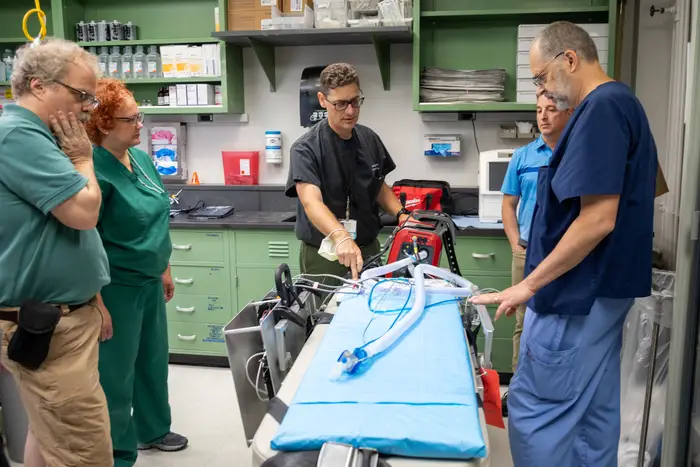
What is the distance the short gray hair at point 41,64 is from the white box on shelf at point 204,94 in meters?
2.07

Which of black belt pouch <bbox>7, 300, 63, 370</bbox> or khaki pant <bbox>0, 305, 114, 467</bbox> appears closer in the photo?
black belt pouch <bbox>7, 300, 63, 370</bbox>

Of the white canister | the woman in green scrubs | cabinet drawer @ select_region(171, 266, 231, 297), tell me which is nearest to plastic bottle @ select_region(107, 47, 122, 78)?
the white canister

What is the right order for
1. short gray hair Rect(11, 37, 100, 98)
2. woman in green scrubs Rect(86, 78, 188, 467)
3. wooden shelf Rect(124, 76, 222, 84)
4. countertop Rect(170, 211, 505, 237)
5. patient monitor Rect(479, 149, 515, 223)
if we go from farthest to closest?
wooden shelf Rect(124, 76, 222, 84) → patient monitor Rect(479, 149, 515, 223) → countertop Rect(170, 211, 505, 237) → woman in green scrubs Rect(86, 78, 188, 467) → short gray hair Rect(11, 37, 100, 98)

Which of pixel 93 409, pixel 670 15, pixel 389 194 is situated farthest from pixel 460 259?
pixel 93 409

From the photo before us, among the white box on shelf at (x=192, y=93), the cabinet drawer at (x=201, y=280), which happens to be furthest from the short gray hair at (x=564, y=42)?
the white box on shelf at (x=192, y=93)

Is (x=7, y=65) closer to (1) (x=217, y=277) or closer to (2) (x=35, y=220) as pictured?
(1) (x=217, y=277)

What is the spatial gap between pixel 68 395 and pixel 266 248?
1.82m

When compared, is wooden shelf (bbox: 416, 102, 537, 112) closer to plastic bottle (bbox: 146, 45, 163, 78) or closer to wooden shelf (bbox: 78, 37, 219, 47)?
wooden shelf (bbox: 78, 37, 219, 47)

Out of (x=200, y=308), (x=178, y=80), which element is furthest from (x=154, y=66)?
(x=200, y=308)

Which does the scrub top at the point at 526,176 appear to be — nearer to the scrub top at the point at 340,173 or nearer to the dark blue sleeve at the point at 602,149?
the scrub top at the point at 340,173

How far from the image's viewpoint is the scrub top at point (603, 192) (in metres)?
1.60

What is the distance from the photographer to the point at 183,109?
3.83 meters

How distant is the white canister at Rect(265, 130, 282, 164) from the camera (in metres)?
4.00

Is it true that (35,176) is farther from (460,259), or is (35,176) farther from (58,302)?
(460,259)
